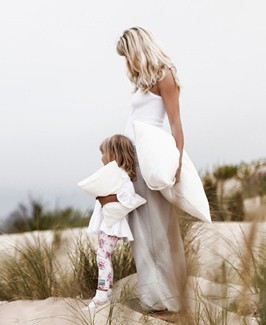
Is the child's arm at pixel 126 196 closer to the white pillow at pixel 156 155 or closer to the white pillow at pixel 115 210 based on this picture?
the white pillow at pixel 115 210

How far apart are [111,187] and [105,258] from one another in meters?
0.48

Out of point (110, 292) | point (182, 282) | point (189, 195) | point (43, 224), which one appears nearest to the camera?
point (182, 282)

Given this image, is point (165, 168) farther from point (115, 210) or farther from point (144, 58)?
point (144, 58)

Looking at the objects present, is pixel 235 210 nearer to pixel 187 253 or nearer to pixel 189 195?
pixel 187 253

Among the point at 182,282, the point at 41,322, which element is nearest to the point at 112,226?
the point at 41,322

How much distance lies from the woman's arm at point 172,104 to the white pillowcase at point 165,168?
7 cm

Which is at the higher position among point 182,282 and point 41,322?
point 182,282

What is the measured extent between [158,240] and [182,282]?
7.34 feet

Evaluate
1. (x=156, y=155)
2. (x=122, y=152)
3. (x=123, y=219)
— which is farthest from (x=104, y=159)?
(x=156, y=155)

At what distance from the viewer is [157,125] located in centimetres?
404

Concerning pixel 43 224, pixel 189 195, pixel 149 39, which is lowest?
pixel 43 224

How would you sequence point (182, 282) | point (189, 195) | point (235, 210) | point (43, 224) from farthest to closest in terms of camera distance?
1. point (43, 224)
2. point (235, 210)
3. point (189, 195)
4. point (182, 282)

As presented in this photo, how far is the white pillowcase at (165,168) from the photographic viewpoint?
3.78 m

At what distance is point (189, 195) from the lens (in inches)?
155
